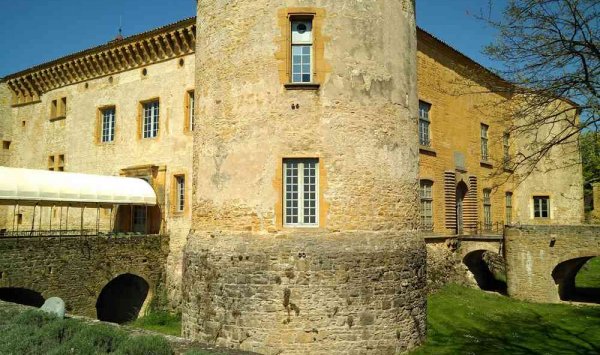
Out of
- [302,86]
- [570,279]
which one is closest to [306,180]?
[302,86]

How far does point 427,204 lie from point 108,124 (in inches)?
574

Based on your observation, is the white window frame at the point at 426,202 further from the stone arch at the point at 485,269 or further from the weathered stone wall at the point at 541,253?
the weathered stone wall at the point at 541,253

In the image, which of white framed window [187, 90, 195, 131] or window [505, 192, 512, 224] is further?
window [505, 192, 512, 224]

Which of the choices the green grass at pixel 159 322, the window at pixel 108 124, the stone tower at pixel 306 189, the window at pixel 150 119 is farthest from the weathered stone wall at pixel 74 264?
the window at pixel 108 124

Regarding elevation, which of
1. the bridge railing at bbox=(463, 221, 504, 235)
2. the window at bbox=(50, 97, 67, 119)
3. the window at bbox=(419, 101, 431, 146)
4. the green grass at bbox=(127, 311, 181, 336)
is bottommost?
the green grass at bbox=(127, 311, 181, 336)

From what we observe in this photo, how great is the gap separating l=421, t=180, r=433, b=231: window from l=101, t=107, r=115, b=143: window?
1378 centimetres

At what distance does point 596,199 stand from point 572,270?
13.1m

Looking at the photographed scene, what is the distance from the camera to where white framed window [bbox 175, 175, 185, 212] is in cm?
1908

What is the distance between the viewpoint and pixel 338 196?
11297mm

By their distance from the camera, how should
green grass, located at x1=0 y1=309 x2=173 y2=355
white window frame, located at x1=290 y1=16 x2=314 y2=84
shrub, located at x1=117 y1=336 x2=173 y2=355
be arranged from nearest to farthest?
shrub, located at x1=117 y1=336 x2=173 y2=355, green grass, located at x1=0 y1=309 x2=173 y2=355, white window frame, located at x1=290 y1=16 x2=314 y2=84

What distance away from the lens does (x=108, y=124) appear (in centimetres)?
2211

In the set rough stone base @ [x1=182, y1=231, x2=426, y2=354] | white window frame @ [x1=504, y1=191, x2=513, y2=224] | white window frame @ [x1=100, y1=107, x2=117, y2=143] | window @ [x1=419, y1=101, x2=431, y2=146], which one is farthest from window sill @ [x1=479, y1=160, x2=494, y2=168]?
white window frame @ [x1=100, y1=107, x2=117, y2=143]

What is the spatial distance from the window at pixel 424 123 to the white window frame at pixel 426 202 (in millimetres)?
1691

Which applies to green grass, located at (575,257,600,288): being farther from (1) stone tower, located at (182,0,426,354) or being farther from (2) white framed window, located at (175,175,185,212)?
(2) white framed window, located at (175,175,185,212)
